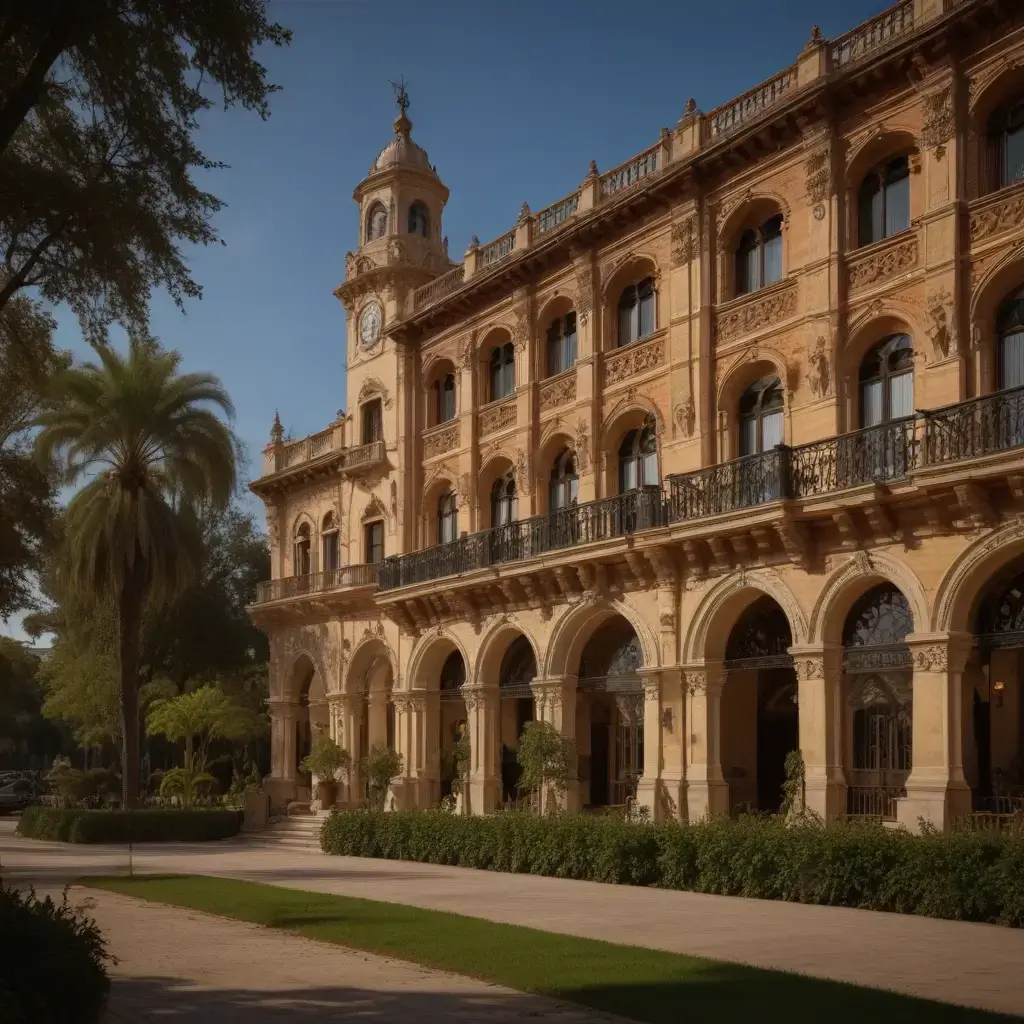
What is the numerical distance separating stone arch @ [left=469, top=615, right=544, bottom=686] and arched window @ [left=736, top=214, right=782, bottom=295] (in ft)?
30.8

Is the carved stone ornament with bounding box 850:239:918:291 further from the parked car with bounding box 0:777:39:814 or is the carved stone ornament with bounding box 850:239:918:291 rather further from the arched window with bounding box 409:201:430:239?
the parked car with bounding box 0:777:39:814

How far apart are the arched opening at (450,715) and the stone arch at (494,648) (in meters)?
1.88

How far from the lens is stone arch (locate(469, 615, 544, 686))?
31609 mm

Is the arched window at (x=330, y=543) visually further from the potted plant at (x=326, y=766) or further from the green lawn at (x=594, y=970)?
the green lawn at (x=594, y=970)

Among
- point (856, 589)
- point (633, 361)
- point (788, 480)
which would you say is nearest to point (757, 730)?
point (856, 589)

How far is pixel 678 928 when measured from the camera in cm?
1580

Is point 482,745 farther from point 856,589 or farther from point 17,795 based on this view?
point 17,795

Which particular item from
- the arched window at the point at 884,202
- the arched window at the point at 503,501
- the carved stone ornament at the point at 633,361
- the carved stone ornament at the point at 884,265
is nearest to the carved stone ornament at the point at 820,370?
the carved stone ornament at the point at 884,265

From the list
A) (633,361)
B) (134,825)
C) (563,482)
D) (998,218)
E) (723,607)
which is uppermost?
(998,218)

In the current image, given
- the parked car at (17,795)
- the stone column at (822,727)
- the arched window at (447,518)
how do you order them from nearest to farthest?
1. the stone column at (822,727)
2. the arched window at (447,518)
3. the parked car at (17,795)

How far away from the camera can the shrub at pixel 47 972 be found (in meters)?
8.45

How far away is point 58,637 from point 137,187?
46.9 metres

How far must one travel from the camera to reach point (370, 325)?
1565 inches

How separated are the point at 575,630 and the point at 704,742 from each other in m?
4.79
